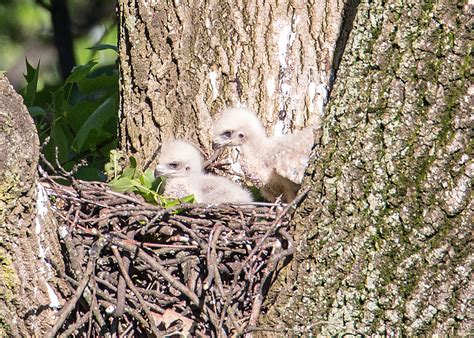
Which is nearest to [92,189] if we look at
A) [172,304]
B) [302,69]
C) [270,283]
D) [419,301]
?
[172,304]

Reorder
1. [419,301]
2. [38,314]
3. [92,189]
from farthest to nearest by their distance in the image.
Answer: [92,189] → [38,314] → [419,301]

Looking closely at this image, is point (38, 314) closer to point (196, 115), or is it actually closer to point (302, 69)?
Answer: point (196, 115)

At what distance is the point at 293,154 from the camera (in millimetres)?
4273

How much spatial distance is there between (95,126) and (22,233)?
1.69 meters

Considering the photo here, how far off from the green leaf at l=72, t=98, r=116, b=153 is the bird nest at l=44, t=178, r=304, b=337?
1044 millimetres

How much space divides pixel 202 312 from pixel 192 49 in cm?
163

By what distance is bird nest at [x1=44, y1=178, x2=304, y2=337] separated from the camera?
11.3ft

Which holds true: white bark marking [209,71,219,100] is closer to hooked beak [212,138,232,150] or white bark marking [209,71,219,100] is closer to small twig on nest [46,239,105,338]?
hooked beak [212,138,232,150]

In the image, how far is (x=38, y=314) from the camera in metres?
3.42

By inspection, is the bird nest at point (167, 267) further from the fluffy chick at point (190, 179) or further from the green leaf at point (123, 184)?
the fluffy chick at point (190, 179)

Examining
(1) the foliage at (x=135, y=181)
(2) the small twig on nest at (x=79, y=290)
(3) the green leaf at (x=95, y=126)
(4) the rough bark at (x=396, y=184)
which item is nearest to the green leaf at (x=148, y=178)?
(1) the foliage at (x=135, y=181)

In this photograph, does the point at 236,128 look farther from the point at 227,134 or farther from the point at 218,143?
the point at 218,143

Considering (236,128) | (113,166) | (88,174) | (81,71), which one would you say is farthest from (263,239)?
(81,71)

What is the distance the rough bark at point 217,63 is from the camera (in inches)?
178
